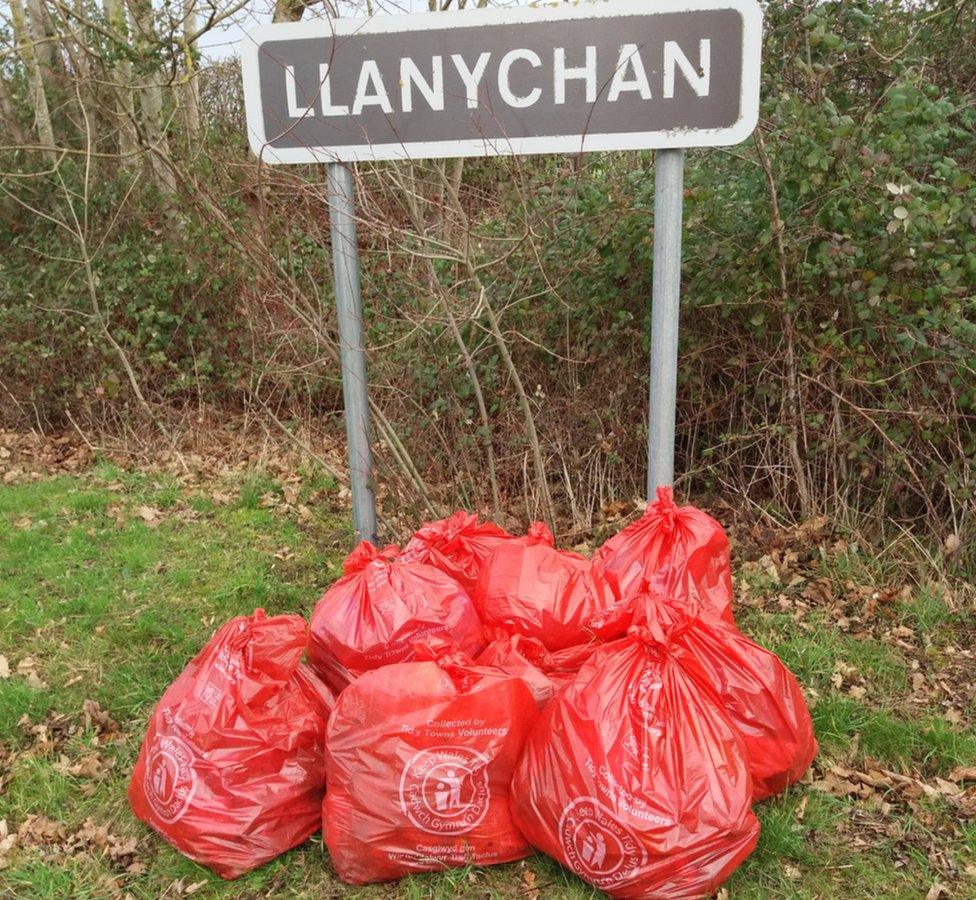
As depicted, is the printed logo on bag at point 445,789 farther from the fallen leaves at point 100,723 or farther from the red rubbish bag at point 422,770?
the fallen leaves at point 100,723

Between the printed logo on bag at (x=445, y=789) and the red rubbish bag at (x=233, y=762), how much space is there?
1.35 feet

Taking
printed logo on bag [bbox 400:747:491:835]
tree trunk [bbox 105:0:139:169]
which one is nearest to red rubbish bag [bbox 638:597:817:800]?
printed logo on bag [bbox 400:747:491:835]

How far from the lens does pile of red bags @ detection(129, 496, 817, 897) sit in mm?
2092

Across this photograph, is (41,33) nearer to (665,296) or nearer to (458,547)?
(458,547)

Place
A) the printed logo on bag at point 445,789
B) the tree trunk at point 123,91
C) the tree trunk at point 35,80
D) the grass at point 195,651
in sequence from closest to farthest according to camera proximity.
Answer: the printed logo on bag at point 445,789 < the grass at point 195,651 < the tree trunk at point 123,91 < the tree trunk at point 35,80

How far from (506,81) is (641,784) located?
2.11 meters

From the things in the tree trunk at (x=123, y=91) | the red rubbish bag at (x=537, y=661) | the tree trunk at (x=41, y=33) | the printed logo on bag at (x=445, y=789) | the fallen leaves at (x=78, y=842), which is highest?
the tree trunk at (x=41, y=33)

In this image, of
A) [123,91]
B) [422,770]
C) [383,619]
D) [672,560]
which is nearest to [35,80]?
[123,91]

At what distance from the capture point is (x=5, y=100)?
838 centimetres

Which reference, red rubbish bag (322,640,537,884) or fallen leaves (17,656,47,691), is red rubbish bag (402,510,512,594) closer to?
red rubbish bag (322,640,537,884)

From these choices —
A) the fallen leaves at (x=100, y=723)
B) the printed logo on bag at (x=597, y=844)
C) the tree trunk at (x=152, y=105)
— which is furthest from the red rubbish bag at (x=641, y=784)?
the tree trunk at (x=152, y=105)

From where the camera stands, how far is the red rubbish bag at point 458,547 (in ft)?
9.80

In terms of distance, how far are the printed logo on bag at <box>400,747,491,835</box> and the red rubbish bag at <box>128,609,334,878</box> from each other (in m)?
0.41

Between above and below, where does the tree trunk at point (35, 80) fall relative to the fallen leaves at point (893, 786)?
above
